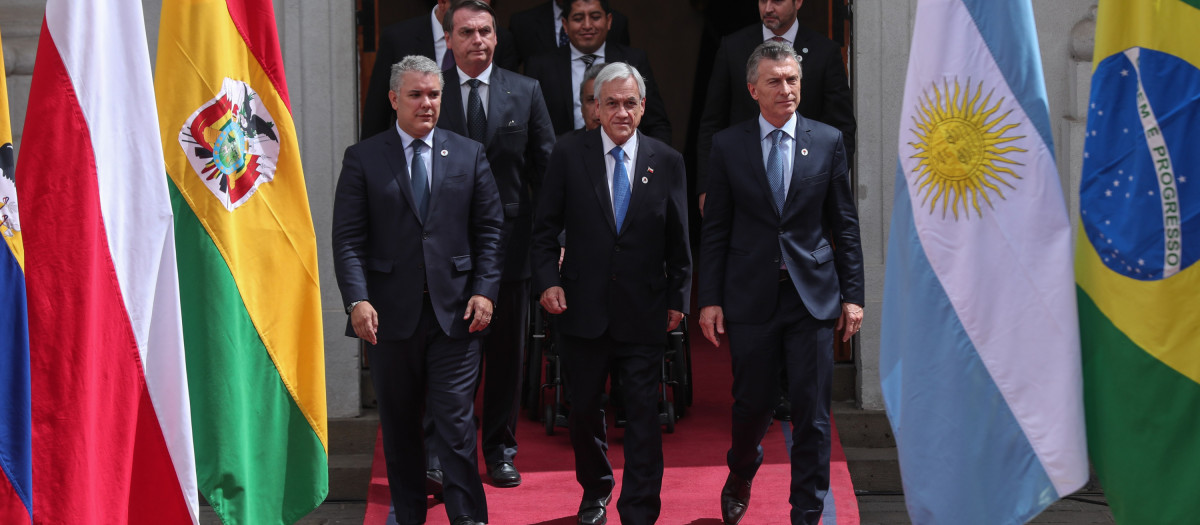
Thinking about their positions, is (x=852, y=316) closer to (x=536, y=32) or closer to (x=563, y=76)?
(x=563, y=76)

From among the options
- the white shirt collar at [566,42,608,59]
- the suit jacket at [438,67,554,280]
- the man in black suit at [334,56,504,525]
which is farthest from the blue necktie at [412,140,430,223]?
the white shirt collar at [566,42,608,59]

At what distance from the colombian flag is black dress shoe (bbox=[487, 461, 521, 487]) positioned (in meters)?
2.69

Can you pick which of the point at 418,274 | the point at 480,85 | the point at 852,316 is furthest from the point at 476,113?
the point at 852,316

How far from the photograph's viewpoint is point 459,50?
5.99 meters

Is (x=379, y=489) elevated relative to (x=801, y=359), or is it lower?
lower

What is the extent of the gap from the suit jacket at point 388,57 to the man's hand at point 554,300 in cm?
123

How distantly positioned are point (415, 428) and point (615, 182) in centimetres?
131

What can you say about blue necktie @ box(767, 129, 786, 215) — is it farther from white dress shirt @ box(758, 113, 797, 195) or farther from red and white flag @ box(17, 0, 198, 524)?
red and white flag @ box(17, 0, 198, 524)

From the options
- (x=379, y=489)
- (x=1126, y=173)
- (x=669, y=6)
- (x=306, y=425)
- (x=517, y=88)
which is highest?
(x=669, y=6)

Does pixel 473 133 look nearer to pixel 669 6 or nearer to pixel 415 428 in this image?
pixel 415 428

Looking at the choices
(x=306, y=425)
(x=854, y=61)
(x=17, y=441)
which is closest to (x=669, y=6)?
(x=854, y=61)

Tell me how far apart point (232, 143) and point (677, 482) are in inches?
109

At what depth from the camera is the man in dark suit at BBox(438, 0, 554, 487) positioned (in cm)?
600

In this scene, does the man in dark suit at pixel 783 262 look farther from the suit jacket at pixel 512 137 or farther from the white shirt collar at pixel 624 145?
the suit jacket at pixel 512 137
